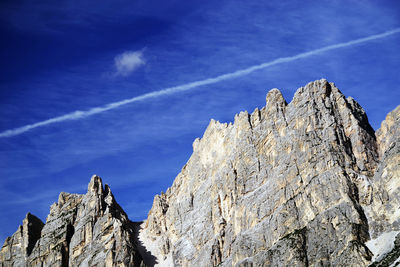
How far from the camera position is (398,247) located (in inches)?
7864

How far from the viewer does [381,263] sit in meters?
196

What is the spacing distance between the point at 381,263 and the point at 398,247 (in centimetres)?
860
